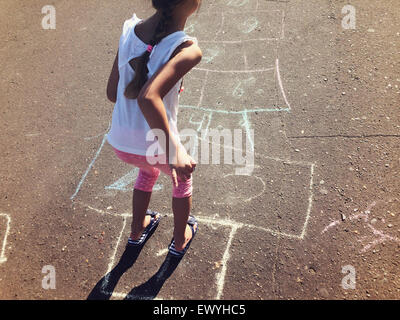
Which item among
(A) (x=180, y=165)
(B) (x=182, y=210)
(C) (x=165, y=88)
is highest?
(C) (x=165, y=88)

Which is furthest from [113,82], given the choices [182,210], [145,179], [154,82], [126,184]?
[126,184]

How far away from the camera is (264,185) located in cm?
261

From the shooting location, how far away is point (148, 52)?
149 cm

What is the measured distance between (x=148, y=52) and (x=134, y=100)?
253 mm

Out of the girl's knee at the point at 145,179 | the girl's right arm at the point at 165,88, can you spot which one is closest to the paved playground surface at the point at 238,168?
the girl's knee at the point at 145,179

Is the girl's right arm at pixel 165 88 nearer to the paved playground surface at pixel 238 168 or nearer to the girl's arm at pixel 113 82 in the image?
the girl's arm at pixel 113 82

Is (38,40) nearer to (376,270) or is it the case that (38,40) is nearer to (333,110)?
(333,110)

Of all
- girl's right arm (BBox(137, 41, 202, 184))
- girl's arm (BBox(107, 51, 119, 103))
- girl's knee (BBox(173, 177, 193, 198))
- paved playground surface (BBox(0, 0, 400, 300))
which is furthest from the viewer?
paved playground surface (BBox(0, 0, 400, 300))

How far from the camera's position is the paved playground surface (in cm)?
220

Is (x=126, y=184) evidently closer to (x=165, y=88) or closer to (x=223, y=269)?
(x=223, y=269)

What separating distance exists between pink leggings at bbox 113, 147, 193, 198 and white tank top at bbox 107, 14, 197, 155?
0.16ft

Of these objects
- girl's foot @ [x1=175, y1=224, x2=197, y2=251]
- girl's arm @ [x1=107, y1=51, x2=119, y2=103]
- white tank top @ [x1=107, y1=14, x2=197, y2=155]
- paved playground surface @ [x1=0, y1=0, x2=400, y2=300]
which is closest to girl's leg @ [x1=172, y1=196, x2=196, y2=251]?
girl's foot @ [x1=175, y1=224, x2=197, y2=251]

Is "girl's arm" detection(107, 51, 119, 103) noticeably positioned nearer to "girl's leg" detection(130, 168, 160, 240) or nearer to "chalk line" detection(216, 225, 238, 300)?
"girl's leg" detection(130, 168, 160, 240)
